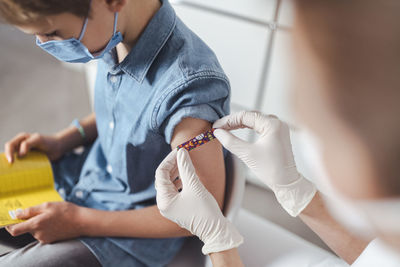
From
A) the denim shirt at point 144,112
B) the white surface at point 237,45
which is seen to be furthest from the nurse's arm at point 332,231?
the white surface at point 237,45

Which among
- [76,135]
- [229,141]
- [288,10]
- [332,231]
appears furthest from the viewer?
[76,135]

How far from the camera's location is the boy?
0.73 metres

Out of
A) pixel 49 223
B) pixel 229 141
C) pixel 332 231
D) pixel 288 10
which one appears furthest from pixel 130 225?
pixel 288 10

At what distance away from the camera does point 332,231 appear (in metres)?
0.85

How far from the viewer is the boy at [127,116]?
73 centimetres

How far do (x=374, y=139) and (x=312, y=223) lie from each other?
1.66ft

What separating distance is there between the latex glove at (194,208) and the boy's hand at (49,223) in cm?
25

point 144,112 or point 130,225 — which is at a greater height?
point 144,112

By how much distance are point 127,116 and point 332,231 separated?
54 centimetres

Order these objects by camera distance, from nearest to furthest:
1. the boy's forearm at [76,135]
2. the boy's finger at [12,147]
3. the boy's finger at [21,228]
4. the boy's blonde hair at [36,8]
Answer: the boy's blonde hair at [36,8]
the boy's finger at [21,228]
the boy's finger at [12,147]
the boy's forearm at [76,135]

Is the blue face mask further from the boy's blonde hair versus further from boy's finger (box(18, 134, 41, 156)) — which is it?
boy's finger (box(18, 134, 41, 156))

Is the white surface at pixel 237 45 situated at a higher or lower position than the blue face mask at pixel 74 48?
lower

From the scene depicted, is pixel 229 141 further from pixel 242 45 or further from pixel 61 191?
pixel 242 45

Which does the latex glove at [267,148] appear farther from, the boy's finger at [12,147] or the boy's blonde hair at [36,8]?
the boy's finger at [12,147]
